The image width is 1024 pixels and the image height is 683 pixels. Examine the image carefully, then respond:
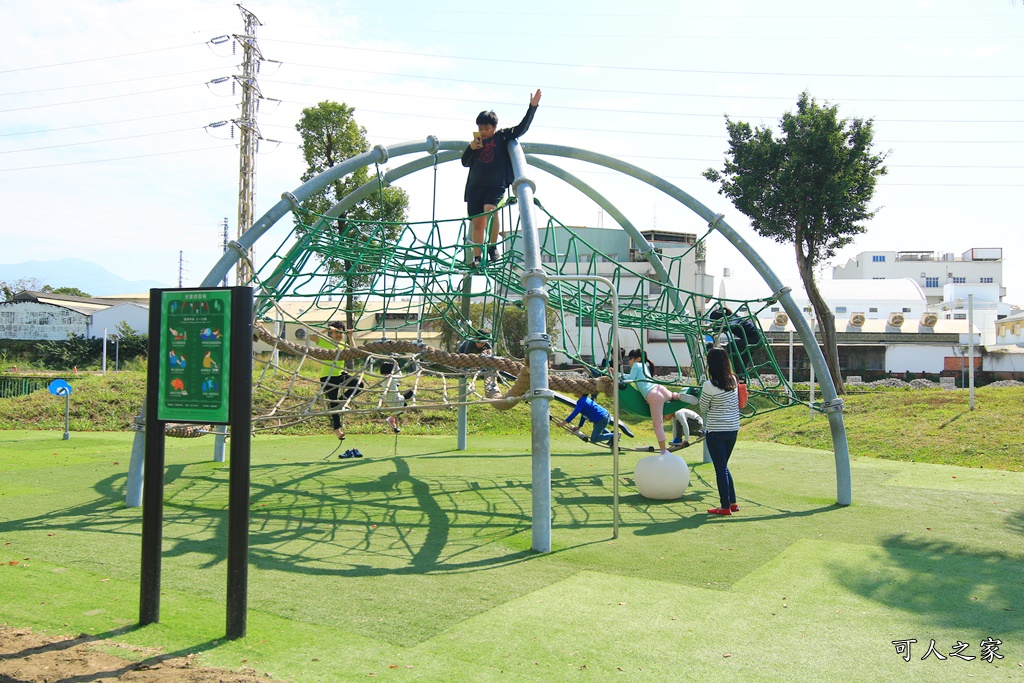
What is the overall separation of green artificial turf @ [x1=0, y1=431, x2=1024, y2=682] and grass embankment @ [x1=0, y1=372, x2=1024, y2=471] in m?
2.88

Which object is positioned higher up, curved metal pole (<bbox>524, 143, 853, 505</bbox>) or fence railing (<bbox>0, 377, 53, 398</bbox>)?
curved metal pole (<bbox>524, 143, 853, 505</bbox>)

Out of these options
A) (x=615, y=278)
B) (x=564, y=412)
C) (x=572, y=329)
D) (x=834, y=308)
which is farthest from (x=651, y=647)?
(x=834, y=308)

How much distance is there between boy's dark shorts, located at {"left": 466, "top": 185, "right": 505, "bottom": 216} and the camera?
337 inches

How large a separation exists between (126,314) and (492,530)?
139 ft

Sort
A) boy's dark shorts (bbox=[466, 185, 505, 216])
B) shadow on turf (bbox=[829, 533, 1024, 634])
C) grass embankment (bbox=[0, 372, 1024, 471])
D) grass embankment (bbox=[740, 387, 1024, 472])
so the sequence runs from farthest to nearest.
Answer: grass embankment (bbox=[0, 372, 1024, 471]), grass embankment (bbox=[740, 387, 1024, 472]), boy's dark shorts (bbox=[466, 185, 505, 216]), shadow on turf (bbox=[829, 533, 1024, 634])

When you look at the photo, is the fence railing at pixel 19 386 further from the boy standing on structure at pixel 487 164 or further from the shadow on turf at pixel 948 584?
the shadow on turf at pixel 948 584

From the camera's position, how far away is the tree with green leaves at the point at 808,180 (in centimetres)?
1852

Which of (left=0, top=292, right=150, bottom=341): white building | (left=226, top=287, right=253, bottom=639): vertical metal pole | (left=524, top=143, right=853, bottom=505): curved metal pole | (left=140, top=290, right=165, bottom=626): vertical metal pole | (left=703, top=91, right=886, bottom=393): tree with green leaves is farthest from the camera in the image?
(left=0, top=292, right=150, bottom=341): white building

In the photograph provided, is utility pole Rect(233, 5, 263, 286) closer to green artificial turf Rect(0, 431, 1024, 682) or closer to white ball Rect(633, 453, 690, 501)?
green artificial turf Rect(0, 431, 1024, 682)

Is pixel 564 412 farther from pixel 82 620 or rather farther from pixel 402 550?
pixel 82 620

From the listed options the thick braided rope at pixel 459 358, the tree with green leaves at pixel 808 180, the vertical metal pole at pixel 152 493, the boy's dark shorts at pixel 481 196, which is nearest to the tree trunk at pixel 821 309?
the tree with green leaves at pixel 808 180

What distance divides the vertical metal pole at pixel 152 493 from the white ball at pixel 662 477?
5.00 m

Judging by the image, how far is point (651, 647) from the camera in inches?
149

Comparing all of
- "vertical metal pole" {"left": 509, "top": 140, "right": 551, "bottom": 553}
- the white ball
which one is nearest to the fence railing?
the white ball
